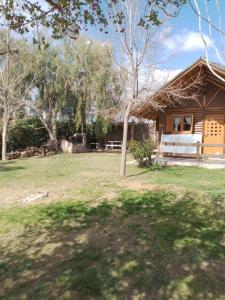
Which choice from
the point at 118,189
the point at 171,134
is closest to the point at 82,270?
the point at 118,189

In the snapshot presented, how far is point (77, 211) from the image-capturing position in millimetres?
7168

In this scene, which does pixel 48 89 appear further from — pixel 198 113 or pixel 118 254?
pixel 118 254

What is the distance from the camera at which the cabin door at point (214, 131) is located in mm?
16609

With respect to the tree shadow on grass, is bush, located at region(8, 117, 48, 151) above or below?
above

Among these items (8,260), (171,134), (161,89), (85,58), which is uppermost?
(85,58)

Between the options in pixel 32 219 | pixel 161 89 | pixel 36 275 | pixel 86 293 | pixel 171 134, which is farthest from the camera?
pixel 171 134

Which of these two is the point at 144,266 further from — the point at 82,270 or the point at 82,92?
the point at 82,92

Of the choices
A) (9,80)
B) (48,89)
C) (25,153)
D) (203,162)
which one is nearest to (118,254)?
(203,162)

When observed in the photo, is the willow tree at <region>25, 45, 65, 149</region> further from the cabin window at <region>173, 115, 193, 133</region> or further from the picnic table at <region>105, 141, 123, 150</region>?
the cabin window at <region>173, 115, 193, 133</region>

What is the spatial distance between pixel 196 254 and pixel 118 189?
195 inches

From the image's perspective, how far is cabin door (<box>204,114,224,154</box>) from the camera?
16609 millimetres

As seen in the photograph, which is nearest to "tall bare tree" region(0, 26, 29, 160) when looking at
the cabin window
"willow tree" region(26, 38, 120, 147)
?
"willow tree" region(26, 38, 120, 147)

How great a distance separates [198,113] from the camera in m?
17.2

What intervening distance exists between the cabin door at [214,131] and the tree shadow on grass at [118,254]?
9.99 metres
